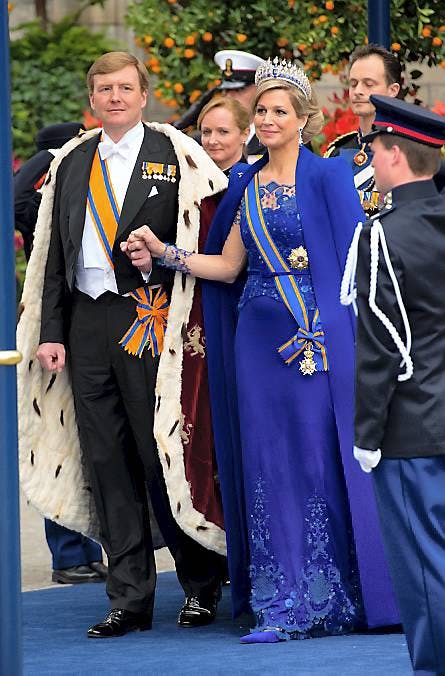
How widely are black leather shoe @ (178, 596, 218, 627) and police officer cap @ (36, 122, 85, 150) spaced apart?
81.1 inches

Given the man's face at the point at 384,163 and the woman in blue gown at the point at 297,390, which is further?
the woman in blue gown at the point at 297,390

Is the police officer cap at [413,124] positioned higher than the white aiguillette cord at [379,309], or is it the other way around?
the police officer cap at [413,124]

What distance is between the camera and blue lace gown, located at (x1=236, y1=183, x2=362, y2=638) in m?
6.05

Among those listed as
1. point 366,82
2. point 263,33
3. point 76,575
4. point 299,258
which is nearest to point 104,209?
point 299,258

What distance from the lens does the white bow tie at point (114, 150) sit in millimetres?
6262

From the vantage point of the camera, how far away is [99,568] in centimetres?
759

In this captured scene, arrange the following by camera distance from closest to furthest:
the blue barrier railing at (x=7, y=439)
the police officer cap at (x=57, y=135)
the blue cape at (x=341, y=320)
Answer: the blue barrier railing at (x=7, y=439), the blue cape at (x=341, y=320), the police officer cap at (x=57, y=135)

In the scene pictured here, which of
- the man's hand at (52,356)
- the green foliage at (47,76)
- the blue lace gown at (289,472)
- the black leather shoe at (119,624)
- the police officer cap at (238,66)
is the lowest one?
the black leather shoe at (119,624)

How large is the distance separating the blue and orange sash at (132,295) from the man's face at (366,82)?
1009mm

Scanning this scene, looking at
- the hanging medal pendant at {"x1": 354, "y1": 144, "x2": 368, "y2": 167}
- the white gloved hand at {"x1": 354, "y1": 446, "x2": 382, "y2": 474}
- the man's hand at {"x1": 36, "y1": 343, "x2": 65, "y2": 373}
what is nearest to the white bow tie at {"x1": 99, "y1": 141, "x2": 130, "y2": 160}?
the man's hand at {"x1": 36, "y1": 343, "x2": 65, "y2": 373}

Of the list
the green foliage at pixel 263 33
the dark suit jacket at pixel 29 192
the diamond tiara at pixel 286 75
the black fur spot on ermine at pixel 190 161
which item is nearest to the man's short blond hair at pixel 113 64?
the black fur spot on ermine at pixel 190 161

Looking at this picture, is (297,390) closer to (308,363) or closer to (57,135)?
(308,363)

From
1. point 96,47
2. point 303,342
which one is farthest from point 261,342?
point 96,47

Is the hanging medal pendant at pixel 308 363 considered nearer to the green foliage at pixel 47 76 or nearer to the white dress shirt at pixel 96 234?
the white dress shirt at pixel 96 234
